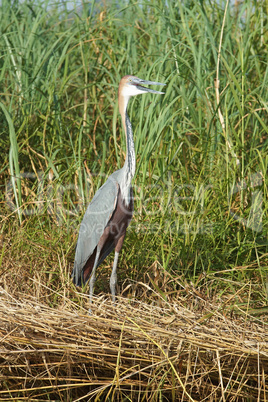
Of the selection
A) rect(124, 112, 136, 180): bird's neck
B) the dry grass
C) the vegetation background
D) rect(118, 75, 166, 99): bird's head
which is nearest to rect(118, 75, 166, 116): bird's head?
rect(118, 75, 166, 99): bird's head

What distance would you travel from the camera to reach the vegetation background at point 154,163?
3090 mm

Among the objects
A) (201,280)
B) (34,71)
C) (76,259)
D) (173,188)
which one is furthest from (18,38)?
(201,280)

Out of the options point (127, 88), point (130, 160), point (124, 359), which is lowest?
point (124, 359)

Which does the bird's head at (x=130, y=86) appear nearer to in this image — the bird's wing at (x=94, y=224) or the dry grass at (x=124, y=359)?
the bird's wing at (x=94, y=224)

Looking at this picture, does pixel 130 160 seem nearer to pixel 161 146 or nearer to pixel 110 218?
pixel 110 218

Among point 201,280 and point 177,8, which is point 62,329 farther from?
point 177,8

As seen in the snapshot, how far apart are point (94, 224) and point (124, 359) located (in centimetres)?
94

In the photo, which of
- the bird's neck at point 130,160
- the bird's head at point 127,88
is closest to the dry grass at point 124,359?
the bird's neck at point 130,160

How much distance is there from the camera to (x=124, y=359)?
2.27m

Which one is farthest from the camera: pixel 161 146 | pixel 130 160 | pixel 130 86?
pixel 161 146

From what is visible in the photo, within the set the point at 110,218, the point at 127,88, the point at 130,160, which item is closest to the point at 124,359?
the point at 110,218

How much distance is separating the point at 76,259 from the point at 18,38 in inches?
92.4

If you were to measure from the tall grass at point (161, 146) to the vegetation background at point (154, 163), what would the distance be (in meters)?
0.01

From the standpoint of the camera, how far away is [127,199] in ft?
9.67
